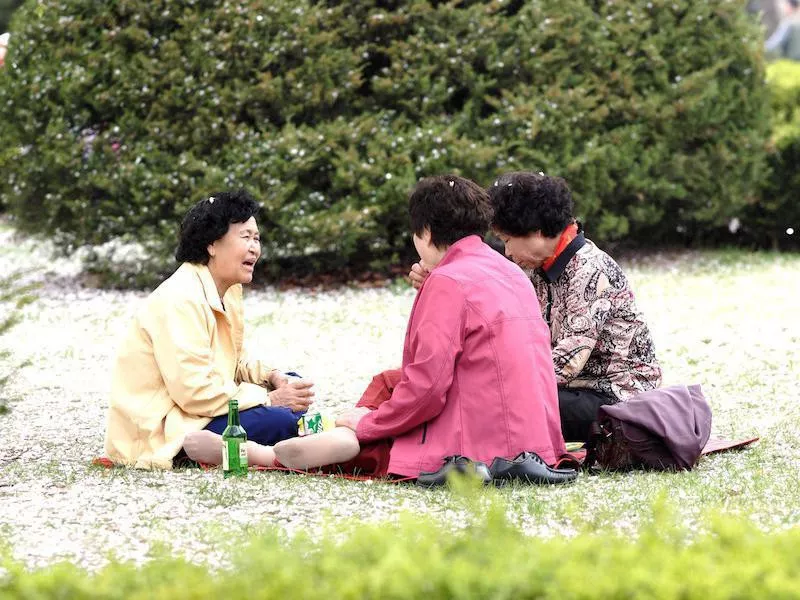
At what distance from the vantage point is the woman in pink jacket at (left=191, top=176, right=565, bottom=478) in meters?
5.35

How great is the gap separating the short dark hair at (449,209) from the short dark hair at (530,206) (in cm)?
36

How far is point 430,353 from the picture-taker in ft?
17.4

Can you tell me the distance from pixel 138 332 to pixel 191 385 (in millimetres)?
398

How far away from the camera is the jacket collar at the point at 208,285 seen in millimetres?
6051

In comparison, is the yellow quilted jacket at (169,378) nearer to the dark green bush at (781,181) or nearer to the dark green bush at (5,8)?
the dark green bush at (781,181)

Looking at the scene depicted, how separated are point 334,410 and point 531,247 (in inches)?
87.3

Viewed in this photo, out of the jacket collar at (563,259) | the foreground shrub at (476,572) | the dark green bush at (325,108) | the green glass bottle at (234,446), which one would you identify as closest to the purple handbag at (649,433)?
the jacket collar at (563,259)

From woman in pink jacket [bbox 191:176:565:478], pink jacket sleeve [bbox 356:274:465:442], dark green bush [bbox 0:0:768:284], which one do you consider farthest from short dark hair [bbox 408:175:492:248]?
dark green bush [bbox 0:0:768:284]

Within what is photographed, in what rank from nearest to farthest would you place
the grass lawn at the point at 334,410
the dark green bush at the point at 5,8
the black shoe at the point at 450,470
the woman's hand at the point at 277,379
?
the grass lawn at the point at 334,410 < the black shoe at the point at 450,470 < the woman's hand at the point at 277,379 < the dark green bush at the point at 5,8

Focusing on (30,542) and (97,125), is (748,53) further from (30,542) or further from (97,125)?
(30,542)

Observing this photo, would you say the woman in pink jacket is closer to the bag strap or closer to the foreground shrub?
the bag strap

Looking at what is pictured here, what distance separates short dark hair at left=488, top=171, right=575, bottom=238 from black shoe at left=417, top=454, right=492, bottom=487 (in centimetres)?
122

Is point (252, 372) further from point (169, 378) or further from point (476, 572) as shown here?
point (476, 572)

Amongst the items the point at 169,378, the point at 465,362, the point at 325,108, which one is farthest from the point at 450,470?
the point at 325,108
